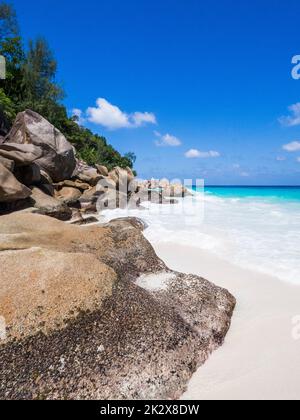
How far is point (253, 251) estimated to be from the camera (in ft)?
22.2

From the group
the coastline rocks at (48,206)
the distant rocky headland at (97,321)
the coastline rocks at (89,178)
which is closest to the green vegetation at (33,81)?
the coastline rocks at (89,178)

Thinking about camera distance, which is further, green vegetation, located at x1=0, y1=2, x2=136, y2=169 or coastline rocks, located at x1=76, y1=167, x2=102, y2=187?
green vegetation, located at x1=0, y1=2, x2=136, y2=169

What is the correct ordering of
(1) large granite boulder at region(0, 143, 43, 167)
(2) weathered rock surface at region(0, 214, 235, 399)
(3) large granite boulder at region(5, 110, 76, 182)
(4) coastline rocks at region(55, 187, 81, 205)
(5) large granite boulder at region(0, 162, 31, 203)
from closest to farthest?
(2) weathered rock surface at region(0, 214, 235, 399), (5) large granite boulder at region(0, 162, 31, 203), (1) large granite boulder at region(0, 143, 43, 167), (3) large granite boulder at region(5, 110, 76, 182), (4) coastline rocks at region(55, 187, 81, 205)

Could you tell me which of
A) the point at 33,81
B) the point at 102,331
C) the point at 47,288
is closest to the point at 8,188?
the point at 47,288

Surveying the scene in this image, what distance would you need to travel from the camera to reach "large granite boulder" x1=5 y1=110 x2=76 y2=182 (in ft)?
41.5

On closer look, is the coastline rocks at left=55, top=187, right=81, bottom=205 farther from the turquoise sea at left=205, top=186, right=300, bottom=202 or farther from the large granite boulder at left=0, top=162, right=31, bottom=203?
the turquoise sea at left=205, top=186, right=300, bottom=202

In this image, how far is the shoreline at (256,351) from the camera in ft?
8.02

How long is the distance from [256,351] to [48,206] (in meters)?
7.42

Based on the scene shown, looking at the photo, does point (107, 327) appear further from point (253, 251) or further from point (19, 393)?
point (253, 251)

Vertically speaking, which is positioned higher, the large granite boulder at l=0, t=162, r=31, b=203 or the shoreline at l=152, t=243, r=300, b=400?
the large granite boulder at l=0, t=162, r=31, b=203

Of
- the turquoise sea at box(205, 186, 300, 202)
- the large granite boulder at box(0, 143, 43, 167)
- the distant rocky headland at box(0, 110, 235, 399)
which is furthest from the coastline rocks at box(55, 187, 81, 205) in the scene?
the turquoise sea at box(205, 186, 300, 202)

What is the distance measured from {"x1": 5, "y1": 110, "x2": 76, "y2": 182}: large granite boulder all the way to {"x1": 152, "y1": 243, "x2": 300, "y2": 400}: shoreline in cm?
1036

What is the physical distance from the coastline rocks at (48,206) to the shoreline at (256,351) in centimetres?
573

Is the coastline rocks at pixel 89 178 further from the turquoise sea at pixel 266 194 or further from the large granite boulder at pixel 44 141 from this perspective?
the turquoise sea at pixel 266 194
